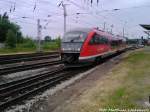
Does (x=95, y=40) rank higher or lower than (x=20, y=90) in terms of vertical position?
higher

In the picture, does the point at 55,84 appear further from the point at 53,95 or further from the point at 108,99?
the point at 108,99

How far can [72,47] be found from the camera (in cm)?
2177

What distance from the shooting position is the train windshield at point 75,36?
22.1 metres

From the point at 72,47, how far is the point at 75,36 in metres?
1.02

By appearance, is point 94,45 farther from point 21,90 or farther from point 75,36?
point 21,90

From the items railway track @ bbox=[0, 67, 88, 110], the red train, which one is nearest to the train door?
the red train

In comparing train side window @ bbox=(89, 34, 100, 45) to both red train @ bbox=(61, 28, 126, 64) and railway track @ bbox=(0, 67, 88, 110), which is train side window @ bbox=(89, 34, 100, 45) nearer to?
red train @ bbox=(61, 28, 126, 64)

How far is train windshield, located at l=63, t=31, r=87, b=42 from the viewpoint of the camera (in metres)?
22.1

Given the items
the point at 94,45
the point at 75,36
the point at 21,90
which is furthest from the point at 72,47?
the point at 21,90

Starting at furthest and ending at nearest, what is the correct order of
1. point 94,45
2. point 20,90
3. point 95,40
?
point 95,40 → point 94,45 → point 20,90

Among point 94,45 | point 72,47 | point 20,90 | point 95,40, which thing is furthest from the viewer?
point 95,40

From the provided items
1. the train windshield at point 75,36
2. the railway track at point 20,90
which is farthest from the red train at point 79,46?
the railway track at point 20,90

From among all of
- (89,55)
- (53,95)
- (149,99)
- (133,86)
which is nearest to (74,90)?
(53,95)

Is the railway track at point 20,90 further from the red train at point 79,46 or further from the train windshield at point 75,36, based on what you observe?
the train windshield at point 75,36
